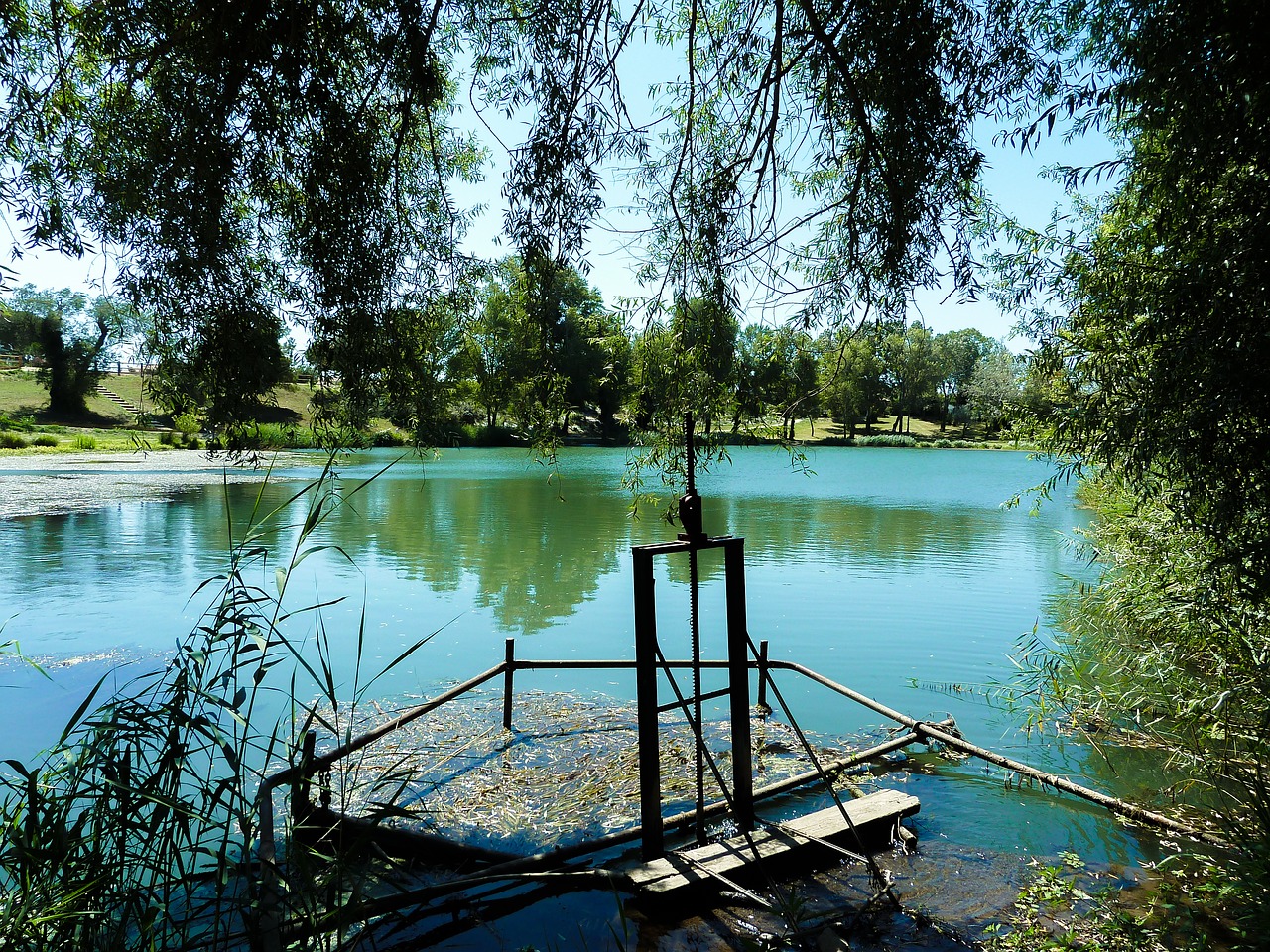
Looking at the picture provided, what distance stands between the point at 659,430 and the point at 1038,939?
11.7 feet

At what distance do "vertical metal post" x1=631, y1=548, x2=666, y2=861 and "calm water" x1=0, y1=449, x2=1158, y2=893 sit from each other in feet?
5.77

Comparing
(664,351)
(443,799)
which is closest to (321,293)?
(664,351)

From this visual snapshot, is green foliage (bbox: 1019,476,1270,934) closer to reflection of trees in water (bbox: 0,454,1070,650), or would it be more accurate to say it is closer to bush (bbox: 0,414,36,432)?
reflection of trees in water (bbox: 0,454,1070,650)

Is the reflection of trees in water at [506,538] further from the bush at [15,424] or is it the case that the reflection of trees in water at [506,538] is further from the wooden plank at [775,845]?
the bush at [15,424]

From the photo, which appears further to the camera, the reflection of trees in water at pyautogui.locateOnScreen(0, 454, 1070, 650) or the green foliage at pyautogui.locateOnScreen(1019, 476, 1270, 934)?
the reflection of trees in water at pyautogui.locateOnScreen(0, 454, 1070, 650)

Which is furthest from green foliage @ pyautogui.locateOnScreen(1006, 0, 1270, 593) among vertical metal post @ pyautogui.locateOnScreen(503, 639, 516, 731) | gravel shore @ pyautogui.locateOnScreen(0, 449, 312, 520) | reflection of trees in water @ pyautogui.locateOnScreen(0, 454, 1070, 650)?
gravel shore @ pyautogui.locateOnScreen(0, 449, 312, 520)

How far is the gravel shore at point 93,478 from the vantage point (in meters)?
21.4

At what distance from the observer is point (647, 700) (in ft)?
13.5

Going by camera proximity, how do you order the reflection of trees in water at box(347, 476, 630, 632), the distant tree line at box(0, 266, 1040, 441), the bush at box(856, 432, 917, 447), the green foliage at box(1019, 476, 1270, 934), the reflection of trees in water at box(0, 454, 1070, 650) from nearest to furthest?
the green foliage at box(1019, 476, 1270, 934), the distant tree line at box(0, 266, 1040, 441), the reflection of trees in water at box(347, 476, 630, 632), the reflection of trees in water at box(0, 454, 1070, 650), the bush at box(856, 432, 917, 447)

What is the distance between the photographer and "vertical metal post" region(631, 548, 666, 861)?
160 inches

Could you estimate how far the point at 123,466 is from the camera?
33.3 meters

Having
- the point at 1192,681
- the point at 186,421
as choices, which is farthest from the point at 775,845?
the point at 186,421

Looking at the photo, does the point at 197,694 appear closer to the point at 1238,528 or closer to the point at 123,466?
the point at 1238,528

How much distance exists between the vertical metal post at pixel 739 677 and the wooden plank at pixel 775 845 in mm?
180
